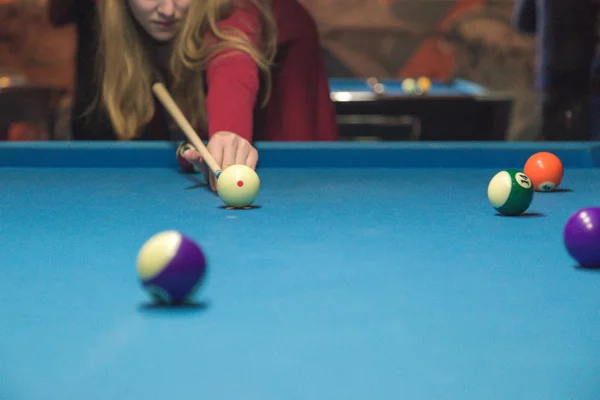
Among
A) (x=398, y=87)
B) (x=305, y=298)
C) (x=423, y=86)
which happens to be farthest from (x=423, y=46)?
(x=305, y=298)

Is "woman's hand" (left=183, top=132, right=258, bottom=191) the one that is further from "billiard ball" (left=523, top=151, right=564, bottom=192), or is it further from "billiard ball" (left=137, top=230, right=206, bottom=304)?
"billiard ball" (left=137, top=230, right=206, bottom=304)

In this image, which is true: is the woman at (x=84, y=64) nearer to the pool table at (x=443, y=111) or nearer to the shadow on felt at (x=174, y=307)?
the pool table at (x=443, y=111)

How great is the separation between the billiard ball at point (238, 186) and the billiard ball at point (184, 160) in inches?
20.3

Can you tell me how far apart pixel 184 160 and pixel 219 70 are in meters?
0.35

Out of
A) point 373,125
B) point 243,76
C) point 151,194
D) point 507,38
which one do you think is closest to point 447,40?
point 507,38

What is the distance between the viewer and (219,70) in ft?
8.52

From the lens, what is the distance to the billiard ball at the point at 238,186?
71.3 inches

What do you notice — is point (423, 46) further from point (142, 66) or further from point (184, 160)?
point (184, 160)

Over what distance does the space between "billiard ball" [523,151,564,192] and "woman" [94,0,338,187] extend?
0.76 m

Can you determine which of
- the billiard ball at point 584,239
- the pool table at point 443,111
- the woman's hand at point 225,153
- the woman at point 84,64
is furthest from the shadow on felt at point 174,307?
the pool table at point 443,111

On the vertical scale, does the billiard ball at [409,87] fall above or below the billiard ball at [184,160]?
below

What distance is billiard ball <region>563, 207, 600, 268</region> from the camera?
125cm

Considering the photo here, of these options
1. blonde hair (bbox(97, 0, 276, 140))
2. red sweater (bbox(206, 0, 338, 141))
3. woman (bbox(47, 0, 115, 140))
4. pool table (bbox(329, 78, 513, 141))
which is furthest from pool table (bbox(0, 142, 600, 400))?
pool table (bbox(329, 78, 513, 141))

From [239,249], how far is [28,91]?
15.6ft
